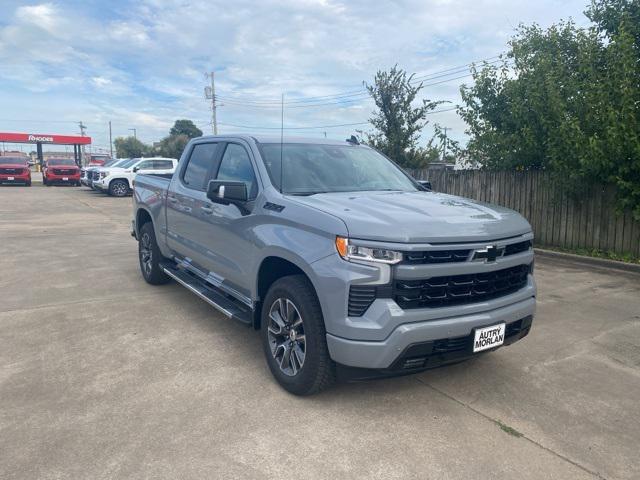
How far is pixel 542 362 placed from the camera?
4.14 metres

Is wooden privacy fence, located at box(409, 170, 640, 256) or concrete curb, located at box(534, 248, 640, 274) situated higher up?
wooden privacy fence, located at box(409, 170, 640, 256)

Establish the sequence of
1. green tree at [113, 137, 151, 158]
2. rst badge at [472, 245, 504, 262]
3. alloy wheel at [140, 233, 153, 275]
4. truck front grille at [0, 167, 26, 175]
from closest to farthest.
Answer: rst badge at [472, 245, 504, 262]
alloy wheel at [140, 233, 153, 275]
truck front grille at [0, 167, 26, 175]
green tree at [113, 137, 151, 158]

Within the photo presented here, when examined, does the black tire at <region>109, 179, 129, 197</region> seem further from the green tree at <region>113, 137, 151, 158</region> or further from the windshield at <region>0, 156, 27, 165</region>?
the green tree at <region>113, 137, 151, 158</region>

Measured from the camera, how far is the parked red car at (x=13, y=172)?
28.2 metres

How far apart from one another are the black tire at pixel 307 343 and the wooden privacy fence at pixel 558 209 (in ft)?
23.6

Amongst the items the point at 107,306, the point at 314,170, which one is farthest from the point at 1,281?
the point at 314,170

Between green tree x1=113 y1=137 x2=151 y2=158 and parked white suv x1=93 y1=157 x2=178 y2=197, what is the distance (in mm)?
61467

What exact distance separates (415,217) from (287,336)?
1.25 metres

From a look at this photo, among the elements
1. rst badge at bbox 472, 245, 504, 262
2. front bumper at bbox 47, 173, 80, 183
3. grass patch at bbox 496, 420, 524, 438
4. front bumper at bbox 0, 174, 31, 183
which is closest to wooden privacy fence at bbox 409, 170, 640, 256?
rst badge at bbox 472, 245, 504, 262

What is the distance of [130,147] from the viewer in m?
89.3

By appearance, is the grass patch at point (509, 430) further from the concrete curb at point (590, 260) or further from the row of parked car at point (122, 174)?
the row of parked car at point (122, 174)

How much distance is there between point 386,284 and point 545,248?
7792 mm

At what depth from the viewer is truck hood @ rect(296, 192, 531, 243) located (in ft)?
9.77

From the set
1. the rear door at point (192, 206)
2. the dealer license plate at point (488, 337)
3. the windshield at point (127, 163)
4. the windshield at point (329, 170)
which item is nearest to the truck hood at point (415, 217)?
the windshield at point (329, 170)
